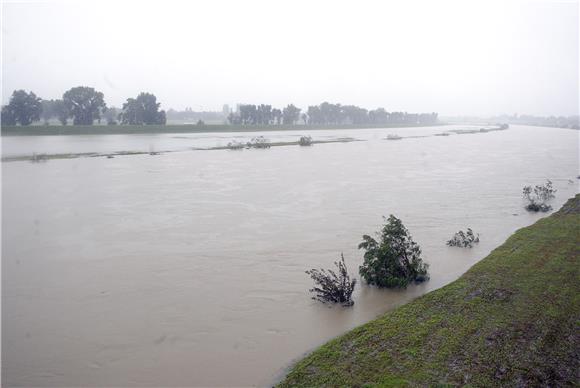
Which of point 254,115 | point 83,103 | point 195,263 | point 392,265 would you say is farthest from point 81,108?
point 392,265

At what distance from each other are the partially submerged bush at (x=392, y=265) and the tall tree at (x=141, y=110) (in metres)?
75.1

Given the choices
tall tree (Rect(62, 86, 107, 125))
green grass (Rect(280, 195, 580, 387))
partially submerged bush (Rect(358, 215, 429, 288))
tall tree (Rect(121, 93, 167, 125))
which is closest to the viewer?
green grass (Rect(280, 195, 580, 387))

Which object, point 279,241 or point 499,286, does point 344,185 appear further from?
point 499,286

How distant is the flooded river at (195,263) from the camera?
271 inches

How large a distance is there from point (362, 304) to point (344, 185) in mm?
16138

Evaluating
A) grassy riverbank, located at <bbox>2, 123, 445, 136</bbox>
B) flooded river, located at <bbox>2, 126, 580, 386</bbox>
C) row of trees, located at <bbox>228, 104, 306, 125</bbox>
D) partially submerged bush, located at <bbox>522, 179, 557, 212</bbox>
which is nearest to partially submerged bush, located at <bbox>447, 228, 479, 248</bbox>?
flooded river, located at <bbox>2, 126, 580, 386</bbox>

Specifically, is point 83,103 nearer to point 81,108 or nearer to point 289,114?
point 81,108

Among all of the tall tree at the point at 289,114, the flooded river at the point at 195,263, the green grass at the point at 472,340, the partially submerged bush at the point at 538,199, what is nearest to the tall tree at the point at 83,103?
the tall tree at the point at 289,114

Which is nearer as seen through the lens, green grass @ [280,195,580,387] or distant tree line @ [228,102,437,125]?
green grass @ [280,195,580,387]

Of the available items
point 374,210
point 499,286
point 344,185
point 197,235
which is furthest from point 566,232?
point 344,185

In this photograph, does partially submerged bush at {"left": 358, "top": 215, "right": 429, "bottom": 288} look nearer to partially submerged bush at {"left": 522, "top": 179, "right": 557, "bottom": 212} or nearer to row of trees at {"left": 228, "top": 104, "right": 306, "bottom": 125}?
partially submerged bush at {"left": 522, "top": 179, "right": 557, "bottom": 212}

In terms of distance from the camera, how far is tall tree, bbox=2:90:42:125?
64.9 metres

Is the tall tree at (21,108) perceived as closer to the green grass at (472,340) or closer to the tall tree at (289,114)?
the tall tree at (289,114)

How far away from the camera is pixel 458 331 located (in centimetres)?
673
